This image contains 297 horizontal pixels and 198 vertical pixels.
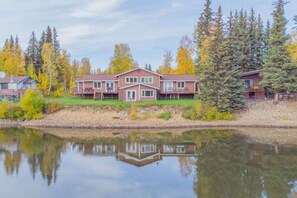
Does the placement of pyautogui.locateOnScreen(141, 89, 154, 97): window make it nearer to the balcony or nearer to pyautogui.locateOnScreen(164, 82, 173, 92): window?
the balcony

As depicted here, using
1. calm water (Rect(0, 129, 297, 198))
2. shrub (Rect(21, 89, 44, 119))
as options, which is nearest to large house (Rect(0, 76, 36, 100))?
shrub (Rect(21, 89, 44, 119))

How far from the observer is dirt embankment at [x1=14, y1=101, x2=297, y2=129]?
105ft

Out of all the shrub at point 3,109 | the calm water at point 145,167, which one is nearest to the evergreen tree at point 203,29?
the calm water at point 145,167

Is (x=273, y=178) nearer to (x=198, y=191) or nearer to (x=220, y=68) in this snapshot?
(x=198, y=191)

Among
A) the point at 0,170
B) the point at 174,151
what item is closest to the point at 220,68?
the point at 174,151

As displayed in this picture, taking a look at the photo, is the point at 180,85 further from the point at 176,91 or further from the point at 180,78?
the point at 176,91

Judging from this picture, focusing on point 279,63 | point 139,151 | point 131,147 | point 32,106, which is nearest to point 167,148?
point 139,151

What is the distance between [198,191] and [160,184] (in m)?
1.99

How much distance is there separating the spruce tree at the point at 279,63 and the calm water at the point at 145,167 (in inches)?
520

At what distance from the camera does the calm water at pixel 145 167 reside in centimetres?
1271

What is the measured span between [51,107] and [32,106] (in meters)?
2.21

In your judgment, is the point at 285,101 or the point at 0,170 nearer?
the point at 0,170

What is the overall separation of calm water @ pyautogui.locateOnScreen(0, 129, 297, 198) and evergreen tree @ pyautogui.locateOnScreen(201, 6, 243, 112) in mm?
8255

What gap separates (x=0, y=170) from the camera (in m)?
15.8
